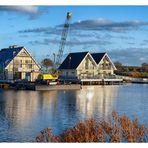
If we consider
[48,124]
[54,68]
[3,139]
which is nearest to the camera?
[3,139]

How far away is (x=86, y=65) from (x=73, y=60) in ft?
2.74

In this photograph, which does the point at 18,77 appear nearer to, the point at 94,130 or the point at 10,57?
the point at 10,57

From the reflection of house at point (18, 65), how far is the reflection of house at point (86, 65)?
2.72m

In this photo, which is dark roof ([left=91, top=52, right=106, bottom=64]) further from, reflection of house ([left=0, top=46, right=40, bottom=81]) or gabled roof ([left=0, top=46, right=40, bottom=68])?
gabled roof ([left=0, top=46, right=40, bottom=68])

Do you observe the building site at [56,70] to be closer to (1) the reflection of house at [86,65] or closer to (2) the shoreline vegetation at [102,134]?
(1) the reflection of house at [86,65]

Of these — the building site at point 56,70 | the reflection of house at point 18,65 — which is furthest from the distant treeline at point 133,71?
the reflection of house at point 18,65

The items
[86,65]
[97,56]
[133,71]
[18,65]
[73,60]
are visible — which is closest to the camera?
[18,65]

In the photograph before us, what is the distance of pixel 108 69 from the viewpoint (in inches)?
908

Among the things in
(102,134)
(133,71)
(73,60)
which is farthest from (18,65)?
(102,134)

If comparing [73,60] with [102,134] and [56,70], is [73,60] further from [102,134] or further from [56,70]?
[102,134]

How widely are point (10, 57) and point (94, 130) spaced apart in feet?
54.0

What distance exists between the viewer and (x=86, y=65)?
874 inches
